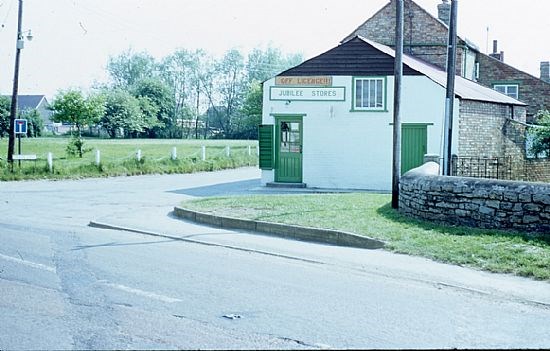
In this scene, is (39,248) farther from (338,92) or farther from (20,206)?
(338,92)

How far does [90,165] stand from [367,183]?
13749 millimetres

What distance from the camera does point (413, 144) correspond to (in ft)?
78.2

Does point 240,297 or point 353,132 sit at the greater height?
point 353,132

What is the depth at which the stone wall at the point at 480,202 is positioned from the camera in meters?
11.5

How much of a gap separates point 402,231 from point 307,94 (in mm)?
12789

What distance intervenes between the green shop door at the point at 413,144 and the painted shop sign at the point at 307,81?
3.07m

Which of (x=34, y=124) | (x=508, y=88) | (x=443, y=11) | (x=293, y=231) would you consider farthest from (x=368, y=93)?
(x=34, y=124)

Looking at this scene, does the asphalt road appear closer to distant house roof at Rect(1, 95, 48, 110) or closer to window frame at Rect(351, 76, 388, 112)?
window frame at Rect(351, 76, 388, 112)

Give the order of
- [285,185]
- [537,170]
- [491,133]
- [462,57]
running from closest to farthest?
[285,185], [491,133], [537,170], [462,57]

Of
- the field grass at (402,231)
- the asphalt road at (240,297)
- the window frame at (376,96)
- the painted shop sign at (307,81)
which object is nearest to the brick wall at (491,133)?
the window frame at (376,96)

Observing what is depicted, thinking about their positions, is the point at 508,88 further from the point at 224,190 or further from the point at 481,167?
the point at 224,190

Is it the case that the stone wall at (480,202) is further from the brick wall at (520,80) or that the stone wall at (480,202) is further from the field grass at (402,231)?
the brick wall at (520,80)

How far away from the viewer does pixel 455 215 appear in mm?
12953

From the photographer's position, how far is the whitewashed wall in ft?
77.3
